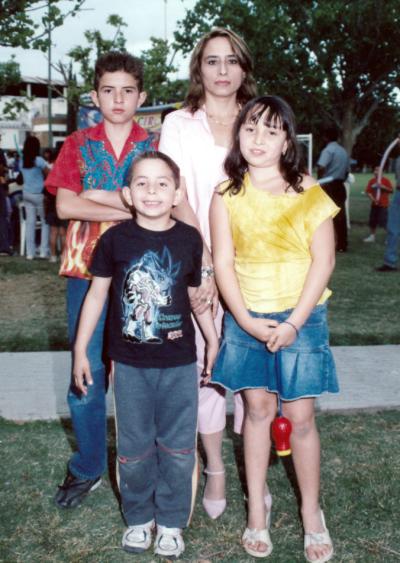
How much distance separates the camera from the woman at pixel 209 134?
3.03 metres

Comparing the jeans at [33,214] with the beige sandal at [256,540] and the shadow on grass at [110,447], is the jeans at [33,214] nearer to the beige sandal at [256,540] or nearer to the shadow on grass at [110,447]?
the shadow on grass at [110,447]

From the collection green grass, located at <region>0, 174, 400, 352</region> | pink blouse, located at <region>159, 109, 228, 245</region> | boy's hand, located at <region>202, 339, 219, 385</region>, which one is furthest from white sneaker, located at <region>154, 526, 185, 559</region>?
green grass, located at <region>0, 174, 400, 352</region>

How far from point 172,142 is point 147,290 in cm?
76

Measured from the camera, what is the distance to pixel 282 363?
268 cm

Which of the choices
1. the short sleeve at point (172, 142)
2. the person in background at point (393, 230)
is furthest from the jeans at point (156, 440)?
the person in background at point (393, 230)

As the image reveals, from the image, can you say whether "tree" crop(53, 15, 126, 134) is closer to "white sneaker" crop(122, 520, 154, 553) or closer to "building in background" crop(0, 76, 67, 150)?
"building in background" crop(0, 76, 67, 150)

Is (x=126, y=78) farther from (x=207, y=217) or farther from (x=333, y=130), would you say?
(x=333, y=130)

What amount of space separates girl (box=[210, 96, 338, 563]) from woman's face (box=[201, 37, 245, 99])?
341 millimetres

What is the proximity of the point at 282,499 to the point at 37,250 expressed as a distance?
9.83 metres

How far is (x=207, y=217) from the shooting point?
3.06 meters

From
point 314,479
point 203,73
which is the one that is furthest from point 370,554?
point 203,73

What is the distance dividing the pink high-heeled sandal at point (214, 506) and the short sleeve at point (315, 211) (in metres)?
1.24

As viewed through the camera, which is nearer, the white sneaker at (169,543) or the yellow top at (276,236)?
the yellow top at (276,236)

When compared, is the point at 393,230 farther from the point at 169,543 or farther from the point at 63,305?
the point at 169,543
